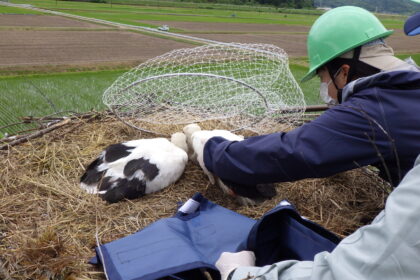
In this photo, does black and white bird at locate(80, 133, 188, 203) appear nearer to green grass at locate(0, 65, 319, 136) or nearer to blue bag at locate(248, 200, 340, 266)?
blue bag at locate(248, 200, 340, 266)

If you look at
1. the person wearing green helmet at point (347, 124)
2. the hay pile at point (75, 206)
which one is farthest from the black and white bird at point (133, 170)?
the person wearing green helmet at point (347, 124)

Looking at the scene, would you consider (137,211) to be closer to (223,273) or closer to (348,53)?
(223,273)

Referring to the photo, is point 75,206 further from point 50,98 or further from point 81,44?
point 81,44

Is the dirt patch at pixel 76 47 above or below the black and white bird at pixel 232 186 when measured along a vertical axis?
below

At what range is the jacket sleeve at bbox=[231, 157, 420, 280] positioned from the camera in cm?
119

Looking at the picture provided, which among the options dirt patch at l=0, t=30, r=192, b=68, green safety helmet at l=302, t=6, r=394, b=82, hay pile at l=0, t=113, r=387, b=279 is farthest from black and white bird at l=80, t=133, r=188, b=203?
dirt patch at l=0, t=30, r=192, b=68

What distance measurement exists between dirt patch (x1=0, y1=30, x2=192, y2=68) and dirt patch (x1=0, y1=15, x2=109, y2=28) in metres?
3.01

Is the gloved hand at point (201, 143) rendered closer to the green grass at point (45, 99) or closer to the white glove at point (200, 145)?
the white glove at point (200, 145)

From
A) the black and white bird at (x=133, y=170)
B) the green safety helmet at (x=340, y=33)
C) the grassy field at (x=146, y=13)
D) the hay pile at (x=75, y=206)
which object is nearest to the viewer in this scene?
the hay pile at (x=75, y=206)

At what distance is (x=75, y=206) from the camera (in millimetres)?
2676

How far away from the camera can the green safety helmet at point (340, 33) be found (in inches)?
95.5

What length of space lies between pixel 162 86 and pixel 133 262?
2257 mm

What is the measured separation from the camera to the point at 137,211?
8.89 feet

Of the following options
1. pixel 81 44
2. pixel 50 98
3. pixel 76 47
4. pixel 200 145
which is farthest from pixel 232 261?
pixel 81 44
